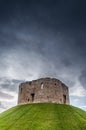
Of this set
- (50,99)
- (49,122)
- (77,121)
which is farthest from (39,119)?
(50,99)

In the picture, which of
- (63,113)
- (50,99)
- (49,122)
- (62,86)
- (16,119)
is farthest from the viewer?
(62,86)

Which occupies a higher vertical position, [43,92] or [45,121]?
[43,92]

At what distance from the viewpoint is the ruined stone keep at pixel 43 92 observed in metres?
35.7

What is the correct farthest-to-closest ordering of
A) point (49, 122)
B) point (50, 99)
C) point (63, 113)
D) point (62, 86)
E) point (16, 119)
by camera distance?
point (62, 86) < point (50, 99) < point (63, 113) < point (16, 119) < point (49, 122)

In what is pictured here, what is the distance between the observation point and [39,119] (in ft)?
83.6

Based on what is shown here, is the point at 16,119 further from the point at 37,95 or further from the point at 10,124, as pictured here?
the point at 37,95

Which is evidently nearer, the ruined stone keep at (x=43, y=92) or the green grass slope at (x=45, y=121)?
the green grass slope at (x=45, y=121)

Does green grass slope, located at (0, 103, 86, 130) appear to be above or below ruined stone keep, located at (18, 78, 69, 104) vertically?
below

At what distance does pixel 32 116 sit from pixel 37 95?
9.56 m

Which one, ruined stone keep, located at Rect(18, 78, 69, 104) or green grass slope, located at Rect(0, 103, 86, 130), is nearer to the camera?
green grass slope, located at Rect(0, 103, 86, 130)

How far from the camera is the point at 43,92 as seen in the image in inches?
1423

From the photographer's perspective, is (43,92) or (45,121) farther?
(43,92)

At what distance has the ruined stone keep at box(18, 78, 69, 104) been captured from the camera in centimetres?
3572

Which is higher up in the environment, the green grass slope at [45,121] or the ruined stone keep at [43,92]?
the ruined stone keep at [43,92]
